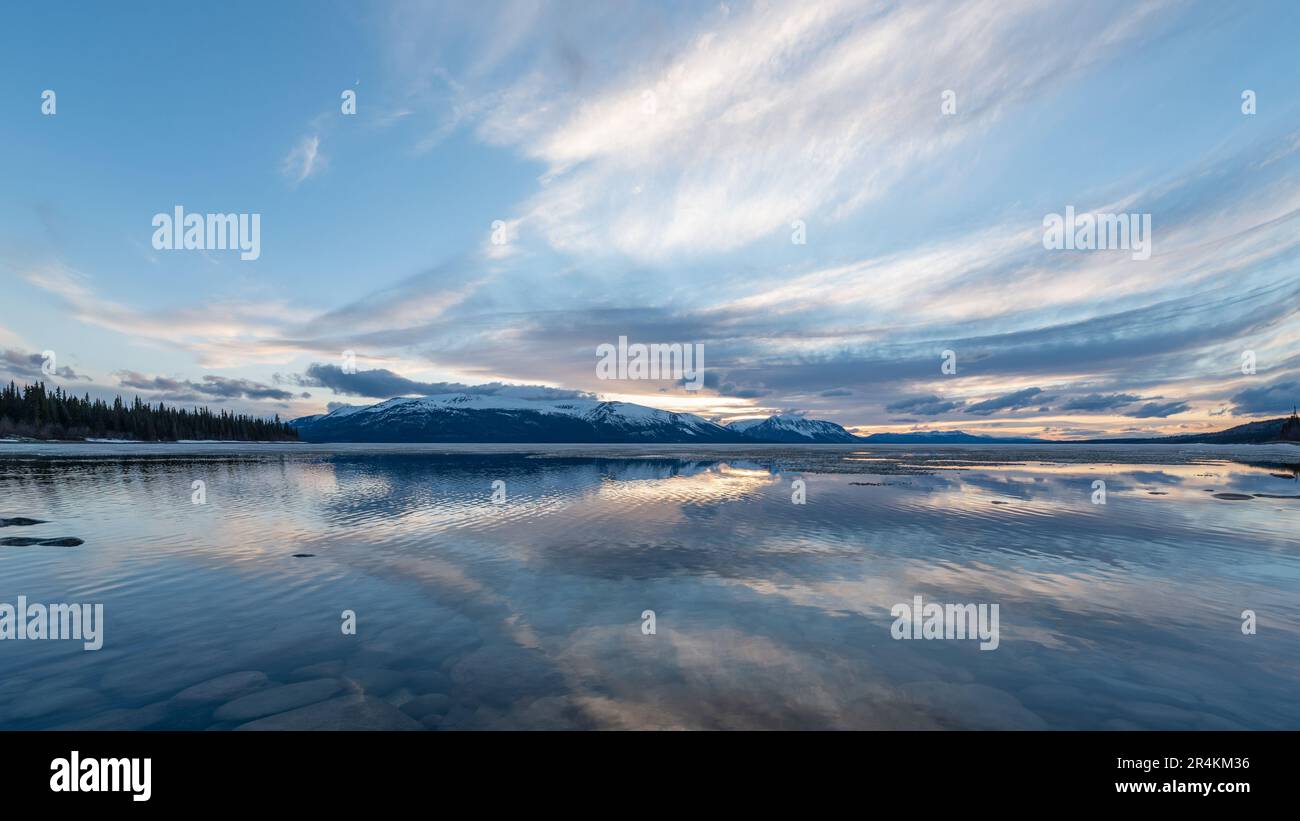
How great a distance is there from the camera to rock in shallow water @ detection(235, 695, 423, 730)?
916 cm

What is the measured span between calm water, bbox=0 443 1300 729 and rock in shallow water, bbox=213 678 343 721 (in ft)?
0.20

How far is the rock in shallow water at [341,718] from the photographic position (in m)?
9.16

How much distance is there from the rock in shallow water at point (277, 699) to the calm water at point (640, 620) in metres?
0.06

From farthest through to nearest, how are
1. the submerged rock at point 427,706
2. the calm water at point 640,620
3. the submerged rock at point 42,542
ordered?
the submerged rock at point 42,542 < the calm water at point 640,620 < the submerged rock at point 427,706

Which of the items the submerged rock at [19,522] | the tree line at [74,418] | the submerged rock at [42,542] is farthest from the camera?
the tree line at [74,418]

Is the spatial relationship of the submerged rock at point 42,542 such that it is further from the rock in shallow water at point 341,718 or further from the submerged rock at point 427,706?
the submerged rock at point 427,706

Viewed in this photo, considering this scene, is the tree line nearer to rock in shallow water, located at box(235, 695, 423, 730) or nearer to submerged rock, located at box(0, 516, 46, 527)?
submerged rock, located at box(0, 516, 46, 527)

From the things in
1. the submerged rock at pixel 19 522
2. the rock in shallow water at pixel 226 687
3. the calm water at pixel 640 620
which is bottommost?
the calm water at pixel 640 620

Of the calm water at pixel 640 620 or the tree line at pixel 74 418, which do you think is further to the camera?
the tree line at pixel 74 418

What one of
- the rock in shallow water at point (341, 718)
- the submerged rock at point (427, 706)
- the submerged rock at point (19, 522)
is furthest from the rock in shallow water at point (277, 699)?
the submerged rock at point (19, 522)

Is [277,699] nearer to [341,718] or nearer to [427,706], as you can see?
[341,718]

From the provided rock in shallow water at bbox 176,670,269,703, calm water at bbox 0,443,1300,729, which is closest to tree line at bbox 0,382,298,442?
calm water at bbox 0,443,1300,729
